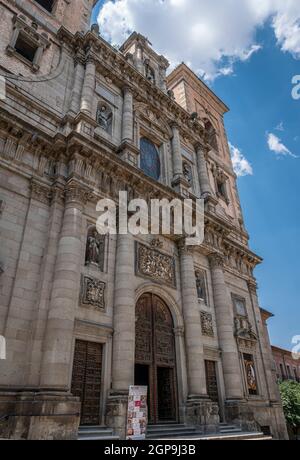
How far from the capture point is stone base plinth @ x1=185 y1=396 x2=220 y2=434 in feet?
37.1

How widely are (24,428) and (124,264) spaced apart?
568 centimetres

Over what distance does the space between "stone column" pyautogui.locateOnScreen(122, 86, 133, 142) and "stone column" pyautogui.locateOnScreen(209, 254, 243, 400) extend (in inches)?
275

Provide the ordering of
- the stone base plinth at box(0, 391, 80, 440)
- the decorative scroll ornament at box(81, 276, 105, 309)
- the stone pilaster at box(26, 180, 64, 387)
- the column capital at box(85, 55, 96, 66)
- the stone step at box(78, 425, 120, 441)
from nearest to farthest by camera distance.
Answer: the stone base plinth at box(0, 391, 80, 440)
the stone step at box(78, 425, 120, 441)
the stone pilaster at box(26, 180, 64, 387)
the decorative scroll ornament at box(81, 276, 105, 309)
the column capital at box(85, 55, 96, 66)

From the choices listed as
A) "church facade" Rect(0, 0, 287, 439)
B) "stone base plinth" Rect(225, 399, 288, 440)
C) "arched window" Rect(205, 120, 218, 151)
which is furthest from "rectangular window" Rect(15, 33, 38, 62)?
"stone base plinth" Rect(225, 399, 288, 440)

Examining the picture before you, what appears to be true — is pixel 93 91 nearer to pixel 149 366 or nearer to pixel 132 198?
pixel 132 198

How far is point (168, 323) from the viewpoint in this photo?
44.2 ft

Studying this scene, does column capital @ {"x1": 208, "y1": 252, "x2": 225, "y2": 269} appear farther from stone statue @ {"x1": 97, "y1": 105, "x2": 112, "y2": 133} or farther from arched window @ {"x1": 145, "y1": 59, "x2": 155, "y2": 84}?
arched window @ {"x1": 145, "y1": 59, "x2": 155, "y2": 84}

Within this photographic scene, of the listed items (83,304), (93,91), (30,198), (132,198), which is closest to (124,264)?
(83,304)

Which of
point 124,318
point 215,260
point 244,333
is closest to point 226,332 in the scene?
point 244,333

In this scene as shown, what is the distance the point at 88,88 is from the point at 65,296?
32.1ft

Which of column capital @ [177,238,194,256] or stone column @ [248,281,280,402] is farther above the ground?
column capital @ [177,238,194,256]

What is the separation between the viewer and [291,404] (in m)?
27.2

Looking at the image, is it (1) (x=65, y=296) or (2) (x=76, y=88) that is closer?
(1) (x=65, y=296)

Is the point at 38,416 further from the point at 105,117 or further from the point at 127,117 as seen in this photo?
the point at 127,117
